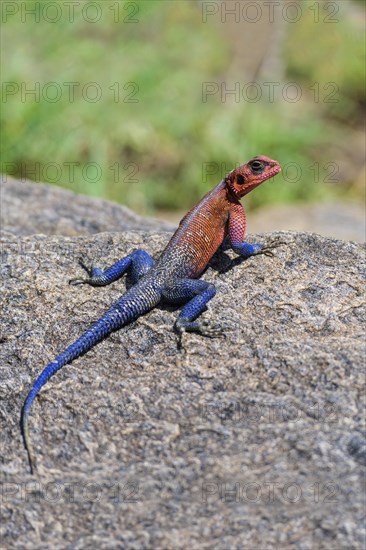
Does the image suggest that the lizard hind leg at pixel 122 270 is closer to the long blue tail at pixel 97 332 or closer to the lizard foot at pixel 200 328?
the long blue tail at pixel 97 332

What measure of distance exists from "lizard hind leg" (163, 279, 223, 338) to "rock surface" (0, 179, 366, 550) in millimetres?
52

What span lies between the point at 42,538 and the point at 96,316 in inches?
42.8

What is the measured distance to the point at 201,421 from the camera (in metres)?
2.80

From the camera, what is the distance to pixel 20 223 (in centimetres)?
489

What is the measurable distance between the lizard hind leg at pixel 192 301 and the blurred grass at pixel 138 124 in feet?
13.0

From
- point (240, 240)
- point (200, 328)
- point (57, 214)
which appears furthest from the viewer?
point (57, 214)

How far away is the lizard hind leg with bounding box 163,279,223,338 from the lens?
10.4 feet

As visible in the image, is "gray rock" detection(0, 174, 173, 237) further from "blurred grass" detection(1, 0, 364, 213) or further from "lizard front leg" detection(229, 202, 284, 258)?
"blurred grass" detection(1, 0, 364, 213)

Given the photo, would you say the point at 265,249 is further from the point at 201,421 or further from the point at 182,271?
the point at 201,421

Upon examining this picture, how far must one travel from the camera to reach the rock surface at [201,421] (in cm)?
256

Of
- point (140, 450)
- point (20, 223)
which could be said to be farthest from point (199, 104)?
point (140, 450)

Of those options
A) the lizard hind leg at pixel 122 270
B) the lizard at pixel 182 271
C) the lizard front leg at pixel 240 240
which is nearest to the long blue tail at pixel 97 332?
the lizard at pixel 182 271

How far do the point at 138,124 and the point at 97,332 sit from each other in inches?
206

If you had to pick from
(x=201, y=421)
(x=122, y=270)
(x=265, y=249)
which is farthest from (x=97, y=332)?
(x=265, y=249)
